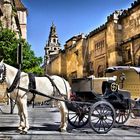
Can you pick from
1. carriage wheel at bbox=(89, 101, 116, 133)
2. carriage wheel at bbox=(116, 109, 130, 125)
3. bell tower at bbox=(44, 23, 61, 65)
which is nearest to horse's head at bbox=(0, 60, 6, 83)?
carriage wheel at bbox=(89, 101, 116, 133)

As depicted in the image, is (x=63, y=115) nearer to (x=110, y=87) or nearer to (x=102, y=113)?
(x=102, y=113)

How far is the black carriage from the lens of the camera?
895 centimetres

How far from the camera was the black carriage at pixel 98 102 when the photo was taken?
8953 mm

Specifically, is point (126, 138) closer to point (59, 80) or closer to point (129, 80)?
point (59, 80)

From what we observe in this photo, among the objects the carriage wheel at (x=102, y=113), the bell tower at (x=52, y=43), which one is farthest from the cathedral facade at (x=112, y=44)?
the bell tower at (x=52, y=43)

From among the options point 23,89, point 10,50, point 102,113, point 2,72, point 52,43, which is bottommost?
point 102,113

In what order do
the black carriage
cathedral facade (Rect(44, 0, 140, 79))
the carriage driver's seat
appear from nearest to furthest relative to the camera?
the black carriage < the carriage driver's seat < cathedral facade (Rect(44, 0, 140, 79))

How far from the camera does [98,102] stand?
8.88 metres

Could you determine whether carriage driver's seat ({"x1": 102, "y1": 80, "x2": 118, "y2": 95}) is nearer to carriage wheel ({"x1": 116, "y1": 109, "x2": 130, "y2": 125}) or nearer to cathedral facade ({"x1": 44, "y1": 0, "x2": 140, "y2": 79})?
carriage wheel ({"x1": 116, "y1": 109, "x2": 130, "y2": 125})

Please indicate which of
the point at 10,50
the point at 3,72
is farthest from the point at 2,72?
the point at 10,50

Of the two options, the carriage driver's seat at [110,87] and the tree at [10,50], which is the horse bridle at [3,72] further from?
the tree at [10,50]

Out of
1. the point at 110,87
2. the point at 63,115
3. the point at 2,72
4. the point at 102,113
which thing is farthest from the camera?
the point at 110,87

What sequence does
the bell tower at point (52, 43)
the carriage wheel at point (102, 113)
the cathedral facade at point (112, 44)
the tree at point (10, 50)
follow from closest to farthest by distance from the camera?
1. the carriage wheel at point (102, 113)
2. the tree at point (10, 50)
3. the cathedral facade at point (112, 44)
4. the bell tower at point (52, 43)

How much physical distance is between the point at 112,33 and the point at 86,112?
88.0ft
